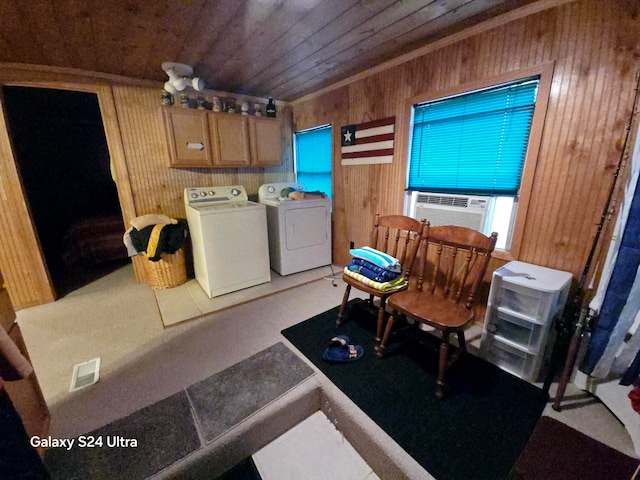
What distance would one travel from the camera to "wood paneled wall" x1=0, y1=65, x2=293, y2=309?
2344 mm

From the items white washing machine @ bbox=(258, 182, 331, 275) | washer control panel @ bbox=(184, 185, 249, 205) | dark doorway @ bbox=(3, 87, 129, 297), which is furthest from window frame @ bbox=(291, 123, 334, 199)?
dark doorway @ bbox=(3, 87, 129, 297)

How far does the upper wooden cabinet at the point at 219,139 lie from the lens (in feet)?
8.98

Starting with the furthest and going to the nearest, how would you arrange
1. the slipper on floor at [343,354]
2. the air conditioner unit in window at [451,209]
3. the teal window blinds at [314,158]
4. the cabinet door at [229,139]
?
the teal window blinds at [314,158] → the cabinet door at [229,139] → the air conditioner unit in window at [451,209] → the slipper on floor at [343,354]

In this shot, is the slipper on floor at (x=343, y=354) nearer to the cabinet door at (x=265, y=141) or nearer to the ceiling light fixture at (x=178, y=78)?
the cabinet door at (x=265, y=141)

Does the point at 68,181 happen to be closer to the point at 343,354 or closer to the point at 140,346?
the point at 140,346

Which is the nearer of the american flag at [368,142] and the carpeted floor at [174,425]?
the carpeted floor at [174,425]

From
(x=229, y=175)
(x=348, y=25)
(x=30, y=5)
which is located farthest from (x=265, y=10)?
(x=229, y=175)

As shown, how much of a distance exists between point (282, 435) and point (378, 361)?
2.39 ft

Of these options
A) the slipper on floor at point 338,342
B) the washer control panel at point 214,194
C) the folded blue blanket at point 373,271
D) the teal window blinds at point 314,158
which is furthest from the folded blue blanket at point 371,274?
the washer control panel at point 214,194

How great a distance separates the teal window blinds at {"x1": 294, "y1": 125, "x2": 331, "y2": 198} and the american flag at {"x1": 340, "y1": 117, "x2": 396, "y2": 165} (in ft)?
1.35

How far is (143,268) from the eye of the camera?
3.04 m

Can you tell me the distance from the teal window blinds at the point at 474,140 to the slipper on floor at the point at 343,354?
150 centimetres

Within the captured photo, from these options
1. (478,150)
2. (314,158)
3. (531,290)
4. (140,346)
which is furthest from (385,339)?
(314,158)

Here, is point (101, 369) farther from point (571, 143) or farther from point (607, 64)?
point (607, 64)
